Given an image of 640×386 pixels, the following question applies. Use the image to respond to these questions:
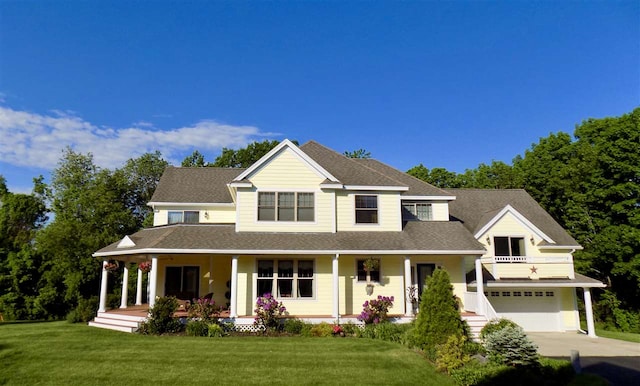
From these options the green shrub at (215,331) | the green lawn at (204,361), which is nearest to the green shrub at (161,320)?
the green lawn at (204,361)

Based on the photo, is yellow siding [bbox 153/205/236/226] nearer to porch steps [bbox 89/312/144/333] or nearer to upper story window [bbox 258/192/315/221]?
upper story window [bbox 258/192/315/221]

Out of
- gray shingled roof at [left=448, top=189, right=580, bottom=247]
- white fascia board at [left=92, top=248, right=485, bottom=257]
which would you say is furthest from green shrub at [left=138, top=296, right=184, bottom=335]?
gray shingled roof at [left=448, top=189, right=580, bottom=247]

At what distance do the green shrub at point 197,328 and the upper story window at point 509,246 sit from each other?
50.0 ft

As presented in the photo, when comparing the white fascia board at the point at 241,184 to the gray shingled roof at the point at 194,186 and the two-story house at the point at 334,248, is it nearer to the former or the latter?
the two-story house at the point at 334,248

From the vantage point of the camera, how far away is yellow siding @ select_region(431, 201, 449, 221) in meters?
21.3

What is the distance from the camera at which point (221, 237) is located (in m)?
17.3

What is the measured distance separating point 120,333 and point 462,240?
47.6 feet

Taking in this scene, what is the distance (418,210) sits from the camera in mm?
21531

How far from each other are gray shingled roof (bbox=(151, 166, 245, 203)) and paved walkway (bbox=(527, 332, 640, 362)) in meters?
16.3

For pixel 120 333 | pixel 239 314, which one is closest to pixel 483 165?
pixel 239 314

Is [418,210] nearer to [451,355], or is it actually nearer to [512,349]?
[451,355]

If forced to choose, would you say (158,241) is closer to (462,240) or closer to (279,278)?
(279,278)

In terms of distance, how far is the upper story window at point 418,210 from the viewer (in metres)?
21.4

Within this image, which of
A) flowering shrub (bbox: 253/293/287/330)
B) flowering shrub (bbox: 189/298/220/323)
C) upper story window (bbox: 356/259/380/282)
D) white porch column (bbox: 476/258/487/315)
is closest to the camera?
flowering shrub (bbox: 189/298/220/323)
